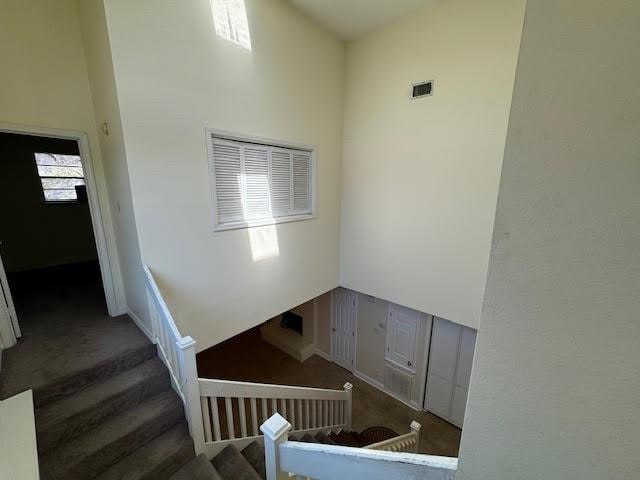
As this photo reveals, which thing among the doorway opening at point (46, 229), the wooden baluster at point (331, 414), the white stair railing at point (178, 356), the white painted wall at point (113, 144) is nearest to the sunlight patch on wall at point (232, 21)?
the white painted wall at point (113, 144)

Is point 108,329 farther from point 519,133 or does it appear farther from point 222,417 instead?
point 519,133

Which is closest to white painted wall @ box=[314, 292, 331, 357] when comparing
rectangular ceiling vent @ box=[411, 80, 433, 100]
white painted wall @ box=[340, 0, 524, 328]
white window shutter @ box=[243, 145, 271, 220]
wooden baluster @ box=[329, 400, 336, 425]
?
white painted wall @ box=[340, 0, 524, 328]

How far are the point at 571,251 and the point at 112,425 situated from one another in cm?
322

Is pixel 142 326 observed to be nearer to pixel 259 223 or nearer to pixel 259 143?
pixel 259 223

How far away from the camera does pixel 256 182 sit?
331cm

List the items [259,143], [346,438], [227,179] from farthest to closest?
[346,438], [259,143], [227,179]

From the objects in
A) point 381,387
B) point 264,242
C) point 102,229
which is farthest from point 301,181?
point 381,387

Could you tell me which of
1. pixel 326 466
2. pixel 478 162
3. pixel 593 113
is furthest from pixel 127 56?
pixel 478 162

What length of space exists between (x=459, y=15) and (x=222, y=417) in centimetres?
652

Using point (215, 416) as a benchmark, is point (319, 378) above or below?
below

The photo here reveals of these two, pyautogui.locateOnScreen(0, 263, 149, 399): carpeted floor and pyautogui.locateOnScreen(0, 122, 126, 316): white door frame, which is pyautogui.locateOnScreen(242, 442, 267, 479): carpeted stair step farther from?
pyautogui.locateOnScreen(0, 122, 126, 316): white door frame

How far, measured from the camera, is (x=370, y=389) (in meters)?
5.25

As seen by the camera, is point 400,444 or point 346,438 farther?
point 346,438

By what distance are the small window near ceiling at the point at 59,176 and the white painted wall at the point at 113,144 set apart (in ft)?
9.64
